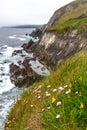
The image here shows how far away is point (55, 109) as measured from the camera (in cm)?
584

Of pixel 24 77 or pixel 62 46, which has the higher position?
pixel 24 77

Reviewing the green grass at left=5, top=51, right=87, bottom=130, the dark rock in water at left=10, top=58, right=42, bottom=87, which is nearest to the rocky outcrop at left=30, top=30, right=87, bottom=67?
the dark rock in water at left=10, top=58, right=42, bottom=87

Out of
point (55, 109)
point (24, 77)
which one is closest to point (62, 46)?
point (24, 77)

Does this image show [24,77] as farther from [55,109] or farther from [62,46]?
[55,109]

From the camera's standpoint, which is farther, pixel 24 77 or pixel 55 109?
pixel 24 77

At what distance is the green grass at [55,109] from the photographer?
533 centimetres

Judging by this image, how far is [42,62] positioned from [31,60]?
3435 mm

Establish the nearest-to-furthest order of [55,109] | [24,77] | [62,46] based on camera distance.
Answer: [55,109], [24,77], [62,46]

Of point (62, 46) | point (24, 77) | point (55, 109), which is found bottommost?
point (62, 46)

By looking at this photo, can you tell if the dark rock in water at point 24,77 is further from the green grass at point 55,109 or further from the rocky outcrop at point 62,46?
the green grass at point 55,109

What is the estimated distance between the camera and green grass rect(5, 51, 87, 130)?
533cm

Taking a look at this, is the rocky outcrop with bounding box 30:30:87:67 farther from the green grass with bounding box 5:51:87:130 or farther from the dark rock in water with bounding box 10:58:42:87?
the green grass with bounding box 5:51:87:130

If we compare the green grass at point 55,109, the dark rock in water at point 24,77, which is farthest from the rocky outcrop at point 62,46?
the green grass at point 55,109

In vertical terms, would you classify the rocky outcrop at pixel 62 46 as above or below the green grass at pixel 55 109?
below
